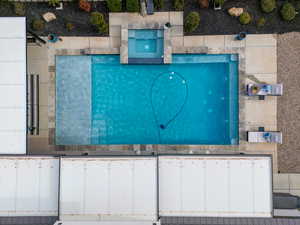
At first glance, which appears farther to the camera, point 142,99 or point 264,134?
point 142,99

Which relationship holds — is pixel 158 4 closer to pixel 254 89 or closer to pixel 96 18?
pixel 96 18

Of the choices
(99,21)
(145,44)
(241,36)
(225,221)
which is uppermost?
(99,21)

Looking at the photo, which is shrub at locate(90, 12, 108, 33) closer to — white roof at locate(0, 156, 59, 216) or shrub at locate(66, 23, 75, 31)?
shrub at locate(66, 23, 75, 31)

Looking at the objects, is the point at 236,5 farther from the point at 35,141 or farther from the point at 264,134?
the point at 35,141

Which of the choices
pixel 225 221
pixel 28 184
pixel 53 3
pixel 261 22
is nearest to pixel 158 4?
pixel 261 22

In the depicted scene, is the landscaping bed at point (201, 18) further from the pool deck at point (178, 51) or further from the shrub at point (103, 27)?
the pool deck at point (178, 51)

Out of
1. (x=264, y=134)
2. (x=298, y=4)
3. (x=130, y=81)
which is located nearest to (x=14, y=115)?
(x=130, y=81)
